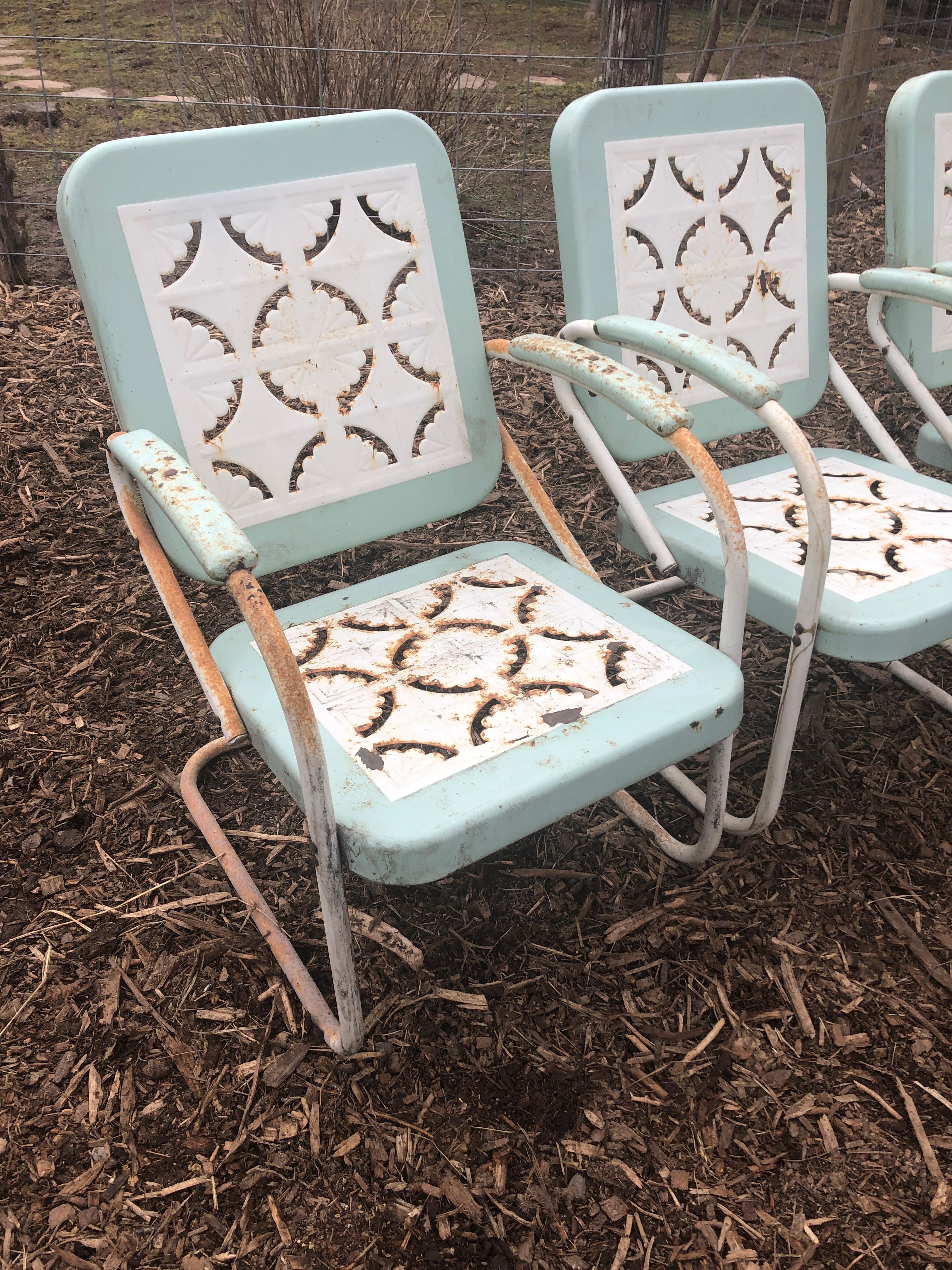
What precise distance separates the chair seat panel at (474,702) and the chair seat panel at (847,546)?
0.61 ft

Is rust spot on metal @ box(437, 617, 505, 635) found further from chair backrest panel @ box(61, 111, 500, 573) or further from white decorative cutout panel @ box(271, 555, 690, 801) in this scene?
chair backrest panel @ box(61, 111, 500, 573)

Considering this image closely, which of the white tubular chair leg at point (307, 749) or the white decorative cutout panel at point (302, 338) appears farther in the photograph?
the white decorative cutout panel at point (302, 338)

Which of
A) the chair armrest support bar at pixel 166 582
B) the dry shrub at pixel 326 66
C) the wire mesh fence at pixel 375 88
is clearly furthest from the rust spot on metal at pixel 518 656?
the dry shrub at pixel 326 66

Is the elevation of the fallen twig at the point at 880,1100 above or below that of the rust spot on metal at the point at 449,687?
below

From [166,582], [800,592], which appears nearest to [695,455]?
[800,592]

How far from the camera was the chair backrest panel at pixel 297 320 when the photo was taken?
131cm

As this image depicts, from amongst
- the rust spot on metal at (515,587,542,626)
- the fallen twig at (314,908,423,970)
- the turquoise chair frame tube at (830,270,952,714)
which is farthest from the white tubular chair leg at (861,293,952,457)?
the fallen twig at (314,908,423,970)

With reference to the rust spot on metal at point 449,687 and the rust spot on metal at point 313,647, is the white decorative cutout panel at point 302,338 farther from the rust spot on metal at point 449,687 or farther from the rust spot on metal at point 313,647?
the rust spot on metal at point 449,687

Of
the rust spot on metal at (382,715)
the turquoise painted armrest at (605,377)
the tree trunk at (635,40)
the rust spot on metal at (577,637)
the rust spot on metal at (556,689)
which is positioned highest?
the tree trunk at (635,40)

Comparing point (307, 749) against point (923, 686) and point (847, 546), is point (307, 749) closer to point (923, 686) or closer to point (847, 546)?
point (847, 546)

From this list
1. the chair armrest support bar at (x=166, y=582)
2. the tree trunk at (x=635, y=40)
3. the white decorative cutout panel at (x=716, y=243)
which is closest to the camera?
the chair armrest support bar at (x=166, y=582)

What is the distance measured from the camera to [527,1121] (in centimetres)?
133

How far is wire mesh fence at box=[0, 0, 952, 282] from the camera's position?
343cm

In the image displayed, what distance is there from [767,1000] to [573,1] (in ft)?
31.4
